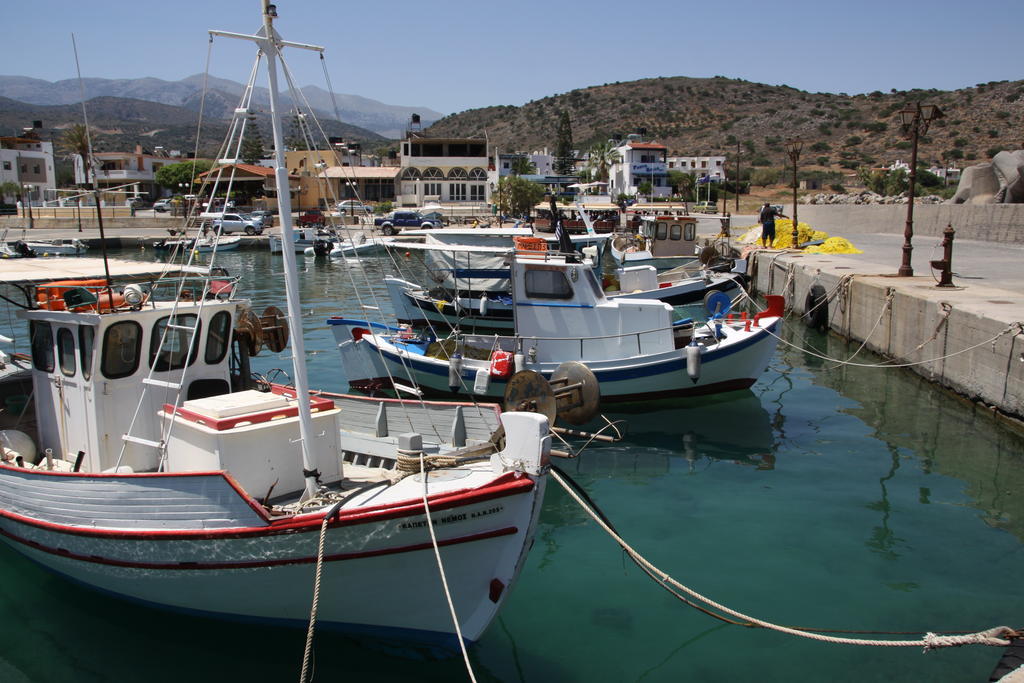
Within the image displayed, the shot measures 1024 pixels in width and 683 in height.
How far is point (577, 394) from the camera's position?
11625 mm

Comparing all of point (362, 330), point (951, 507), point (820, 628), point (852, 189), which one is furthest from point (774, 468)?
point (852, 189)

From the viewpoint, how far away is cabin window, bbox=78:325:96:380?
7.71 m

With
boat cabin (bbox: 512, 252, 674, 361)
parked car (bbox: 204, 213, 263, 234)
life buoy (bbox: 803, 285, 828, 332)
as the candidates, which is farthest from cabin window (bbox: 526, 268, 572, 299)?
parked car (bbox: 204, 213, 263, 234)

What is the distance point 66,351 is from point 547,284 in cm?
869

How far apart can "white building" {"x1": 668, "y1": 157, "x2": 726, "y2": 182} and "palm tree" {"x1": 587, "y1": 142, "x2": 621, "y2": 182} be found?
9.55 m

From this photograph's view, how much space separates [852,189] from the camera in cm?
7725

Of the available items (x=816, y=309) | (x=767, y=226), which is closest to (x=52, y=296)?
(x=816, y=309)

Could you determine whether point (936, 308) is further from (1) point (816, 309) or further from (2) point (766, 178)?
(2) point (766, 178)

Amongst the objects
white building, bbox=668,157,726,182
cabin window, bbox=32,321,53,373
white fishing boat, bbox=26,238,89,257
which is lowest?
white fishing boat, bbox=26,238,89,257

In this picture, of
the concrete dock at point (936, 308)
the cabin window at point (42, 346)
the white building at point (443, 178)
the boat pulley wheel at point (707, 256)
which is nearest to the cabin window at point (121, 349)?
the cabin window at point (42, 346)

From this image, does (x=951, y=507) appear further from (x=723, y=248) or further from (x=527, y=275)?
(x=723, y=248)

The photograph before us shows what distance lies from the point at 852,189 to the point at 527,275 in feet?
239

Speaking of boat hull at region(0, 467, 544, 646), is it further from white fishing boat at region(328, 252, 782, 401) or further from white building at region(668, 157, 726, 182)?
white building at region(668, 157, 726, 182)

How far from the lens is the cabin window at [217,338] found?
8.30 meters
